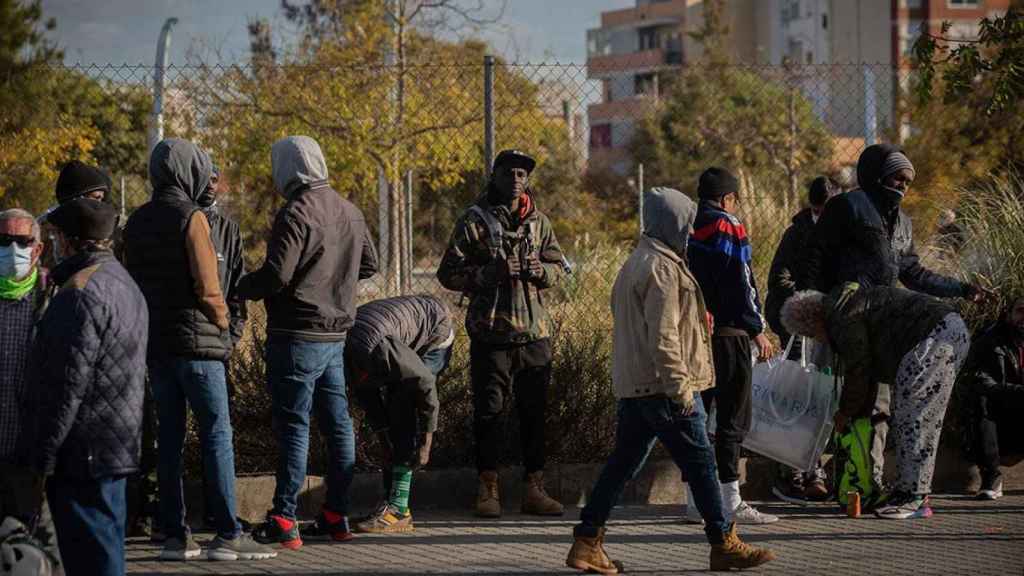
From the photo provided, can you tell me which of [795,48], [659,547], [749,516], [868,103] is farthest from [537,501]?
[795,48]

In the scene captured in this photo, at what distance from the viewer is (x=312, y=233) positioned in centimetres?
761

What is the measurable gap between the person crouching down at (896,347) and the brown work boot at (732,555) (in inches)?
56.7

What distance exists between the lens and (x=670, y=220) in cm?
716

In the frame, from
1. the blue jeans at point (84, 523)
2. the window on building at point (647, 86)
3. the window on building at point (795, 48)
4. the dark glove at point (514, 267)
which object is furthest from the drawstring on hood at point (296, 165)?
the window on building at point (795, 48)

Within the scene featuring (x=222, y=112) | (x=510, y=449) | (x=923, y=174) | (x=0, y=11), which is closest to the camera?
(x=510, y=449)

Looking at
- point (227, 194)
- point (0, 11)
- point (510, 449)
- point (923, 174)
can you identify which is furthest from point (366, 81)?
point (0, 11)

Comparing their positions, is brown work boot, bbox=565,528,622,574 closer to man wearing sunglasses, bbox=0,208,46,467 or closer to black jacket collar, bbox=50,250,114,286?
man wearing sunglasses, bbox=0,208,46,467

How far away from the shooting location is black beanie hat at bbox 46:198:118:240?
230 inches

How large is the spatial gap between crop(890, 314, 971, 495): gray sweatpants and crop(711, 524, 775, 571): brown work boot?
165 centimetres

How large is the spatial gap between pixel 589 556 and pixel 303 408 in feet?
5.11

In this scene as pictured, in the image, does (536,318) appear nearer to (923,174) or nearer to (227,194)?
(227,194)

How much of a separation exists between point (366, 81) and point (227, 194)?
14.9 ft

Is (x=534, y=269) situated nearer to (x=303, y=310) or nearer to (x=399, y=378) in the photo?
(x=399, y=378)

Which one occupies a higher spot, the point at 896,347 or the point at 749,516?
the point at 896,347
